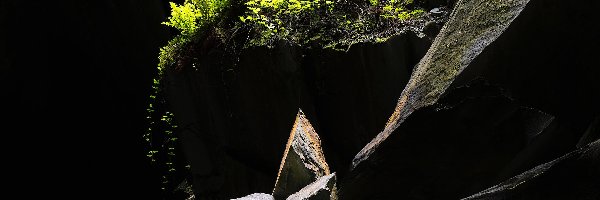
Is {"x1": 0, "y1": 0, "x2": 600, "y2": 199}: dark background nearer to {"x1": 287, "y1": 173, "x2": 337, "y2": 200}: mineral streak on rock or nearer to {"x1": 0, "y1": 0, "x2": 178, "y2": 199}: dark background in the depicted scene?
{"x1": 0, "y1": 0, "x2": 178, "y2": 199}: dark background

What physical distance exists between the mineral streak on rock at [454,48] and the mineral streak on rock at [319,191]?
23cm

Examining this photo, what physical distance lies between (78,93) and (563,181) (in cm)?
1030

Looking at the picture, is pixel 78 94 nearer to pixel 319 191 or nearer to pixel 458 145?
pixel 319 191

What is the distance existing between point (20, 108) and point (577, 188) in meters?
10.5

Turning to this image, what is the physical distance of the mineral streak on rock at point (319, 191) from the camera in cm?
308

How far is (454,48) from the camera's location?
2.90 m

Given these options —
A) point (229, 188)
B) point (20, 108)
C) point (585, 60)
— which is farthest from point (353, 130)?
point (20, 108)

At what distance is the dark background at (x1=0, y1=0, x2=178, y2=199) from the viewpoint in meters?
9.47

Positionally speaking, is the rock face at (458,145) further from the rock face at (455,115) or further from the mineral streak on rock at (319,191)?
the mineral streak on rock at (319,191)

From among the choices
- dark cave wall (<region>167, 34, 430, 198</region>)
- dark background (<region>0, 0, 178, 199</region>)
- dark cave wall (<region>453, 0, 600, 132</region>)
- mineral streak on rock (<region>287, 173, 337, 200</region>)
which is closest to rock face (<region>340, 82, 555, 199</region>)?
dark cave wall (<region>453, 0, 600, 132</region>)

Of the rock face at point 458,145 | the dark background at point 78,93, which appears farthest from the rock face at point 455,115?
the dark background at point 78,93

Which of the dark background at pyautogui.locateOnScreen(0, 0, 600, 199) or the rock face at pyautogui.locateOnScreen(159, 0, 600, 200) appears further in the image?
the dark background at pyautogui.locateOnScreen(0, 0, 600, 199)

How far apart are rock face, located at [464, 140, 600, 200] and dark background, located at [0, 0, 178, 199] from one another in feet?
29.7

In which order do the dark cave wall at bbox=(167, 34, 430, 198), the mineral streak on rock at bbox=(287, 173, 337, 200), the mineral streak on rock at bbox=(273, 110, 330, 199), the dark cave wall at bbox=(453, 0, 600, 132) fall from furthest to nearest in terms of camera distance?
the dark cave wall at bbox=(167, 34, 430, 198)
the mineral streak on rock at bbox=(273, 110, 330, 199)
the mineral streak on rock at bbox=(287, 173, 337, 200)
the dark cave wall at bbox=(453, 0, 600, 132)
